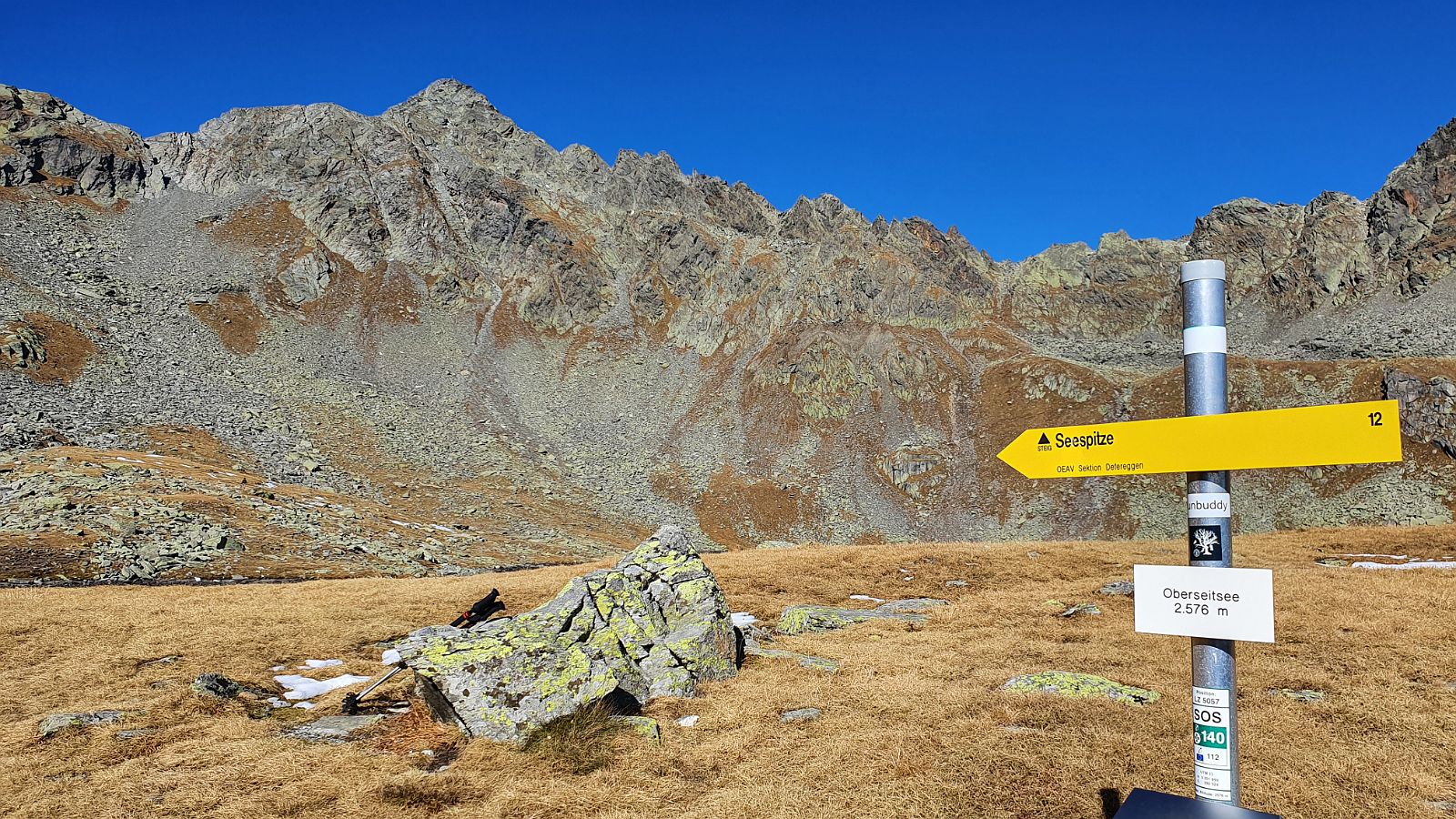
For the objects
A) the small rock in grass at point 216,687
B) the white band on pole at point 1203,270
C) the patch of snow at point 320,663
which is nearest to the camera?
the white band on pole at point 1203,270

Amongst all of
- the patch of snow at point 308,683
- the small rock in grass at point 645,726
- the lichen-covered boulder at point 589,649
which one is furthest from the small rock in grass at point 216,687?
the small rock in grass at point 645,726

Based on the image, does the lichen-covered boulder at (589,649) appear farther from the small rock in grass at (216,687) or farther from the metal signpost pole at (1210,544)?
the metal signpost pole at (1210,544)

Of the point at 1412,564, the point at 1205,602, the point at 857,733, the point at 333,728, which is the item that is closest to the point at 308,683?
the point at 333,728

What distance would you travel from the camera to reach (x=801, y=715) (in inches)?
479

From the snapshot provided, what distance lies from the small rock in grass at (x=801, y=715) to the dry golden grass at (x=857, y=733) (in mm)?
256

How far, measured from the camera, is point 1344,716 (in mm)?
10484

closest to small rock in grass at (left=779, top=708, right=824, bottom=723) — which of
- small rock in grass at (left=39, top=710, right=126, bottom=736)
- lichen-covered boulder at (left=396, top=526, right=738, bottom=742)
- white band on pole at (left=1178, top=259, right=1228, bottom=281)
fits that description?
lichen-covered boulder at (left=396, top=526, right=738, bottom=742)

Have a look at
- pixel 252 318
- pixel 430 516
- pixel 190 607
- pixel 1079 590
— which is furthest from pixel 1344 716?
pixel 252 318

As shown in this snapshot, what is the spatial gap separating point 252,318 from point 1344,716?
11511 cm

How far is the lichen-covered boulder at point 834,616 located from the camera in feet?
64.0

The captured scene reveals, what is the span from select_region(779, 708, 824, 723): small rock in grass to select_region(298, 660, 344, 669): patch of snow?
34.0 ft

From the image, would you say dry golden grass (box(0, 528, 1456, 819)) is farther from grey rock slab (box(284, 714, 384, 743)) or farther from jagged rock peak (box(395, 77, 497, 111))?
jagged rock peak (box(395, 77, 497, 111))

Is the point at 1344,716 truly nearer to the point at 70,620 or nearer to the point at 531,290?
the point at 70,620

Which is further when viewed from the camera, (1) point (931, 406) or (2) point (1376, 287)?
(2) point (1376, 287)
